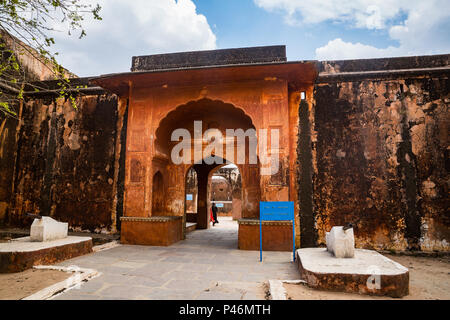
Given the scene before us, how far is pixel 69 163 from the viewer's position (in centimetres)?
855

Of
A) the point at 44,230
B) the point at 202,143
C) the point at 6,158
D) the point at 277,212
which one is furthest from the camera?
the point at 6,158

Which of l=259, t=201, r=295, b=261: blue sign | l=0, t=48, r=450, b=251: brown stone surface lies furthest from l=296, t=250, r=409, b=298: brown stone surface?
l=0, t=48, r=450, b=251: brown stone surface

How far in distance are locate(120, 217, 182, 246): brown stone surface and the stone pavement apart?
265mm

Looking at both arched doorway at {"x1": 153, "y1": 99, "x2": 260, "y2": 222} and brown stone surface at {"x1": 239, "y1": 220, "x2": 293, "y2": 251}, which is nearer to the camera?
brown stone surface at {"x1": 239, "y1": 220, "x2": 293, "y2": 251}

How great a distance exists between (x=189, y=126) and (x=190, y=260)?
14.7ft

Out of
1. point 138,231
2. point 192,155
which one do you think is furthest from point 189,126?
point 138,231

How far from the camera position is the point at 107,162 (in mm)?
8172

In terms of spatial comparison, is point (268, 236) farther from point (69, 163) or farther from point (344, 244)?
point (69, 163)

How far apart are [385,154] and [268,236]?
3677mm

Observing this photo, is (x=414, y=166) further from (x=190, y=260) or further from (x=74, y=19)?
(x=74, y=19)

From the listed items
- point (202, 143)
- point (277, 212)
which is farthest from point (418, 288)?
point (202, 143)

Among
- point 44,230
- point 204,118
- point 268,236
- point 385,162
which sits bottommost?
point 268,236

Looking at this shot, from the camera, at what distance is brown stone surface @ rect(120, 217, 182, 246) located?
6719mm

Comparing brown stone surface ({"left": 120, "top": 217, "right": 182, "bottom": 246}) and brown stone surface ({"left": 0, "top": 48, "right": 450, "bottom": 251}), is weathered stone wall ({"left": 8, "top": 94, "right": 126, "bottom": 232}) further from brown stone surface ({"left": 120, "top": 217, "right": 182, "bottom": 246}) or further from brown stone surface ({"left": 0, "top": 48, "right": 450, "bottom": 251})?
brown stone surface ({"left": 120, "top": 217, "right": 182, "bottom": 246})
